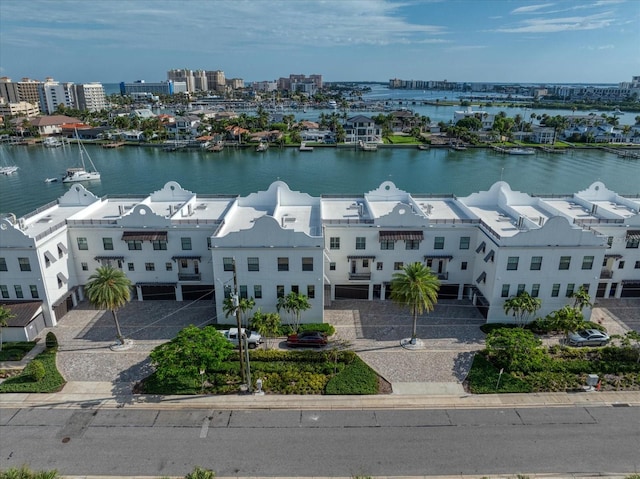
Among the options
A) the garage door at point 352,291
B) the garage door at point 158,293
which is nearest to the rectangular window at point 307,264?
the garage door at point 352,291

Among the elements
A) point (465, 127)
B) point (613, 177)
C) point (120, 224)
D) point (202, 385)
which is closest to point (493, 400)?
point (202, 385)

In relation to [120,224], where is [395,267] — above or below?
below

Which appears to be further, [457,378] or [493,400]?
[457,378]

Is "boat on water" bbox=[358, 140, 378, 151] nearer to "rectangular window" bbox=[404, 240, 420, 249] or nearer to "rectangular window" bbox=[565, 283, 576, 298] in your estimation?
"rectangular window" bbox=[404, 240, 420, 249]

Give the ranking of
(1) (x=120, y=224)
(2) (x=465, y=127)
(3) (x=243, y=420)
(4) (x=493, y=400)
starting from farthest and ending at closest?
(2) (x=465, y=127), (1) (x=120, y=224), (4) (x=493, y=400), (3) (x=243, y=420)

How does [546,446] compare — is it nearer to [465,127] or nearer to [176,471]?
[176,471]

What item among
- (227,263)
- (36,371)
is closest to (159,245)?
(227,263)

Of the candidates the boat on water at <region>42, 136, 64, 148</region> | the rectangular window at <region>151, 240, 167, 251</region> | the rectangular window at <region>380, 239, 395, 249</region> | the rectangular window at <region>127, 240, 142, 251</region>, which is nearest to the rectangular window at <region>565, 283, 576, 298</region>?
the rectangular window at <region>380, 239, 395, 249</region>

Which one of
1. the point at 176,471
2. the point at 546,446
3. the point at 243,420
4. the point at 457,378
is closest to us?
the point at 176,471
